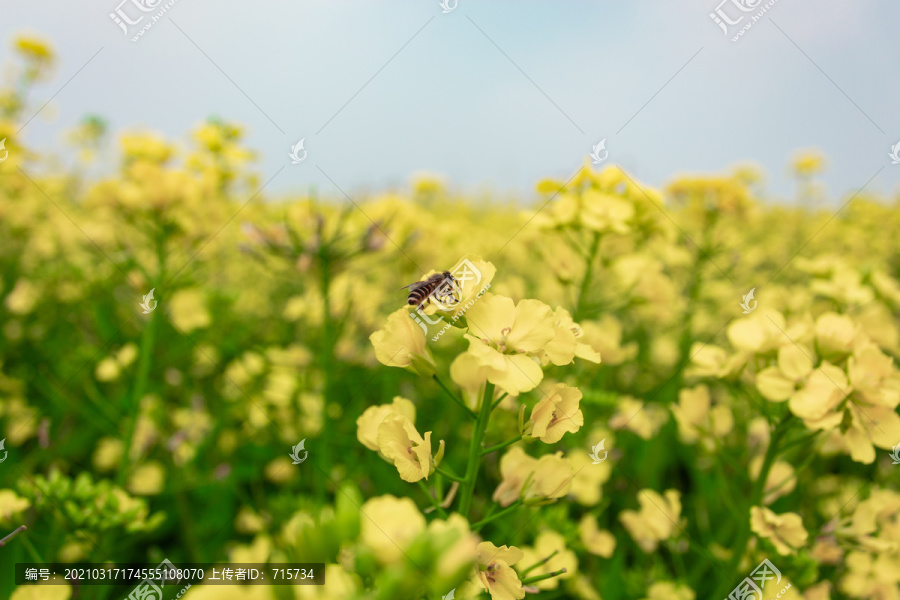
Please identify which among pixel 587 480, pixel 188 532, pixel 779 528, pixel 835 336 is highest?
pixel 835 336

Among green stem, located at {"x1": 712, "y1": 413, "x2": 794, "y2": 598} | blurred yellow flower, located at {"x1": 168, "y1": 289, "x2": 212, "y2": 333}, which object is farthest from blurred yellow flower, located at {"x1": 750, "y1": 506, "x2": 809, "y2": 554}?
blurred yellow flower, located at {"x1": 168, "y1": 289, "x2": 212, "y2": 333}

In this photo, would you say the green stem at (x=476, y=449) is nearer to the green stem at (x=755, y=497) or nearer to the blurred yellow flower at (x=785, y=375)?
the blurred yellow flower at (x=785, y=375)

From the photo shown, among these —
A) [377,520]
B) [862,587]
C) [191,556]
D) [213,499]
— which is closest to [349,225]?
[213,499]

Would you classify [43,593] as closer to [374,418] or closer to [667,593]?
[374,418]

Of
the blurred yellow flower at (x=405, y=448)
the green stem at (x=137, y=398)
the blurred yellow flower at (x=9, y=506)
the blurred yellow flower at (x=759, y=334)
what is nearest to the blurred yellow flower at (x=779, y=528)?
the blurred yellow flower at (x=759, y=334)

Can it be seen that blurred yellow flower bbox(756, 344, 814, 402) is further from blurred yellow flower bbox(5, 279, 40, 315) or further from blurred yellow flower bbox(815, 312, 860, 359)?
blurred yellow flower bbox(5, 279, 40, 315)

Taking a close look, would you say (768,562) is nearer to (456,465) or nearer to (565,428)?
(565,428)

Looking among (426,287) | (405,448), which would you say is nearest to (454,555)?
(405,448)
